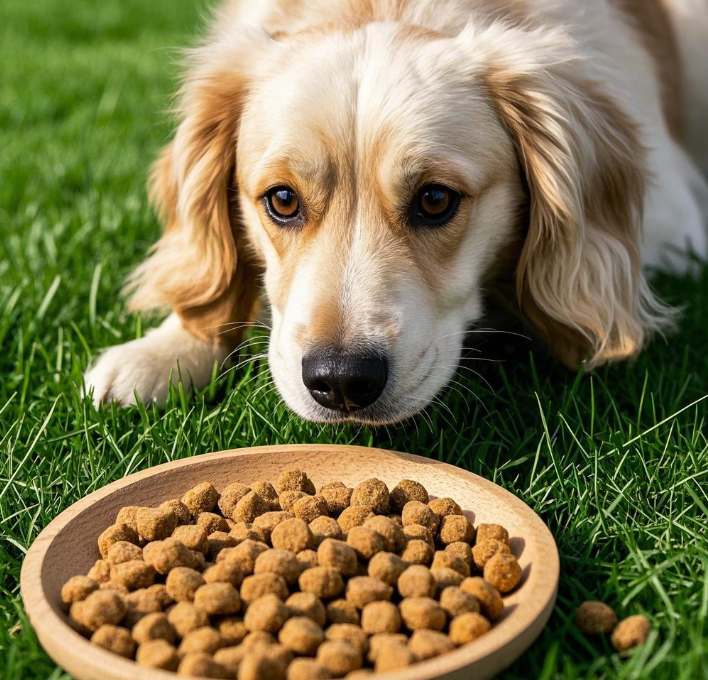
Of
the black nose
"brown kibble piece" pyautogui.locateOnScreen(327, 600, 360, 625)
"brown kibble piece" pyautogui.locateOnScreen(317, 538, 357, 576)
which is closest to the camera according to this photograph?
"brown kibble piece" pyautogui.locateOnScreen(327, 600, 360, 625)

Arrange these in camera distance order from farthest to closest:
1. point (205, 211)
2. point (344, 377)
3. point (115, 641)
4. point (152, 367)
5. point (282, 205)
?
point (205, 211), point (152, 367), point (282, 205), point (344, 377), point (115, 641)

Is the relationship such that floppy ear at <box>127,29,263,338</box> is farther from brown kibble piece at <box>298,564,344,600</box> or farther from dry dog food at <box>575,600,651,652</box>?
dry dog food at <box>575,600,651,652</box>

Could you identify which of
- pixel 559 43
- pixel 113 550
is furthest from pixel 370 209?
pixel 113 550

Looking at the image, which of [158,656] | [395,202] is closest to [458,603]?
[158,656]

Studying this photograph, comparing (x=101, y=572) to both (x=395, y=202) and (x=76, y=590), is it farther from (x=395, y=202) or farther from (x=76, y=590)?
(x=395, y=202)

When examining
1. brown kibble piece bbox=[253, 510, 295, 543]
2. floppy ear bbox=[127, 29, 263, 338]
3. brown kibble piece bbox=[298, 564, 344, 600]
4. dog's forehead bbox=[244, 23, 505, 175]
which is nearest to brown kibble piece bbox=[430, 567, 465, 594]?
brown kibble piece bbox=[298, 564, 344, 600]

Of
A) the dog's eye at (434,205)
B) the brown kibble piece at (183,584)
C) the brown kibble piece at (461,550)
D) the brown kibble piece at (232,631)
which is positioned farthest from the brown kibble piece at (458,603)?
the dog's eye at (434,205)

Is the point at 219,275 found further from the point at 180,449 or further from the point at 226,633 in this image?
the point at 226,633
